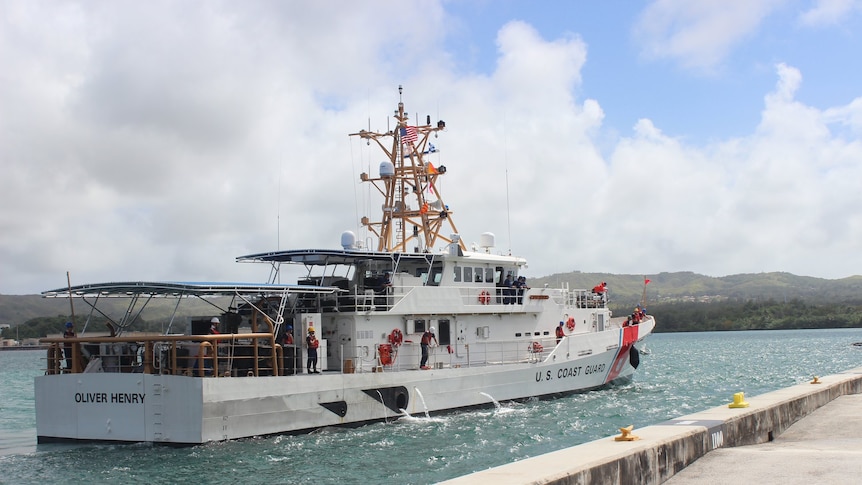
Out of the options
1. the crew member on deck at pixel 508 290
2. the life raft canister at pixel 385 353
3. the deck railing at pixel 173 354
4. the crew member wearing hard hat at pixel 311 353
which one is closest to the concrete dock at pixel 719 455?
the deck railing at pixel 173 354

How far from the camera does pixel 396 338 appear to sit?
20.7m

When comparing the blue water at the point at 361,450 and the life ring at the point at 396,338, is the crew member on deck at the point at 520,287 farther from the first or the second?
the life ring at the point at 396,338

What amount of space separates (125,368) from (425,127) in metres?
12.0

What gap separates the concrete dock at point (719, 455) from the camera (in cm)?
803

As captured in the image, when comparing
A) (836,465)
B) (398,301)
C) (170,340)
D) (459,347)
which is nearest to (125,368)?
(170,340)

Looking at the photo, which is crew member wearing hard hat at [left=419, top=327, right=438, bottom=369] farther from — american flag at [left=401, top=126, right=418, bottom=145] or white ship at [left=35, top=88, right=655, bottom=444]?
american flag at [left=401, top=126, right=418, bottom=145]

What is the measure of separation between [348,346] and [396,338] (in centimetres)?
138

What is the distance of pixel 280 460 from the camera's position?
49.9 ft

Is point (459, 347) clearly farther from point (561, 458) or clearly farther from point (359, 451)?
point (561, 458)

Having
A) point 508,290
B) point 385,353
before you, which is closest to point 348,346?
point 385,353

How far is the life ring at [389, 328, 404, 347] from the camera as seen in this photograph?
67.9ft

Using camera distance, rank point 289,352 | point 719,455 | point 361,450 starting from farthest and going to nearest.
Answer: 1. point 289,352
2. point 361,450
3. point 719,455

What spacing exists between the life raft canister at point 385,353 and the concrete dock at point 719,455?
9.37 m

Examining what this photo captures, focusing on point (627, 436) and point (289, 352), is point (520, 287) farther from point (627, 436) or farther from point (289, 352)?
point (627, 436)
